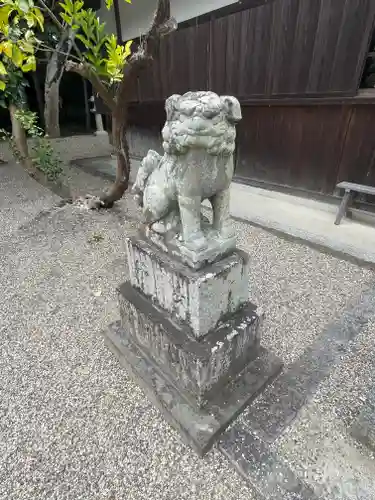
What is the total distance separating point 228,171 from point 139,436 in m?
1.48

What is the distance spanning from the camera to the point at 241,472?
56.4 inches

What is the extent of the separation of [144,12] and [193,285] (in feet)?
24.3

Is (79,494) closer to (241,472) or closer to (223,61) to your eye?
(241,472)

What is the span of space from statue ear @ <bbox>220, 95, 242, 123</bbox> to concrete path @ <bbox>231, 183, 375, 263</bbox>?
2588 mm

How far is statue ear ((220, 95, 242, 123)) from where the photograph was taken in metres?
1.22

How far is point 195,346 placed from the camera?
1576 mm

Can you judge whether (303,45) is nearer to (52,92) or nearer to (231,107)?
(231,107)

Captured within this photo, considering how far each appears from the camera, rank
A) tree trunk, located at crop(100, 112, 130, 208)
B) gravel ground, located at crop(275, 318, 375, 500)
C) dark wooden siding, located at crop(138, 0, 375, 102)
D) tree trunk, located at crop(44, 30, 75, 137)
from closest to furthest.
→ gravel ground, located at crop(275, 318, 375, 500)
dark wooden siding, located at crop(138, 0, 375, 102)
tree trunk, located at crop(100, 112, 130, 208)
tree trunk, located at crop(44, 30, 75, 137)

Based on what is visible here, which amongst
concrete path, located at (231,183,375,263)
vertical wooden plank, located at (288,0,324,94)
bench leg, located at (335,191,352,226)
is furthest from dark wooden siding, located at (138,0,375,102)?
concrete path, located at (231,183,375,263)

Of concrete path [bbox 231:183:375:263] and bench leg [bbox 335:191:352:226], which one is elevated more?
bench leg [bbox 335:191:352:226]

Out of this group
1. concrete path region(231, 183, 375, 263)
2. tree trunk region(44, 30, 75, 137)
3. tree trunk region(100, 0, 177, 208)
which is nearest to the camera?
tree trunk region(100, 0, 177, 208)

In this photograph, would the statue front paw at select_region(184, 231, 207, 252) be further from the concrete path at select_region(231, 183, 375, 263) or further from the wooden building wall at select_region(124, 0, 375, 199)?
the wooden building wall at select_region(124, 0, 375, 199)

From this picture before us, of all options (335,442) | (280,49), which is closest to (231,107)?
(335,442)

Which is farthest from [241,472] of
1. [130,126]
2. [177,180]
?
[130,126]
